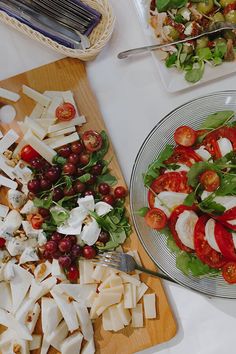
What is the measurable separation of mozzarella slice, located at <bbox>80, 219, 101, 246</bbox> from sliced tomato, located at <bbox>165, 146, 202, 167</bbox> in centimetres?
24

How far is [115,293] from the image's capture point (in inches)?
55.8

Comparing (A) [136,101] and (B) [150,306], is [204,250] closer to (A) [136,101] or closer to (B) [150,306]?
(B) [150,306]

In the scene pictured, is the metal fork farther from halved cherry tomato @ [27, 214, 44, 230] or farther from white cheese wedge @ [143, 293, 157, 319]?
halved cherry tomato @ [27, 214, 44, 230]

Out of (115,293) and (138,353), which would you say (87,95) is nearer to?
(115,293)

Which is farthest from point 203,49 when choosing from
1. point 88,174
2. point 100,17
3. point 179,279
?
point 179,279

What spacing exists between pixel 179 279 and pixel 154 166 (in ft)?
0.95

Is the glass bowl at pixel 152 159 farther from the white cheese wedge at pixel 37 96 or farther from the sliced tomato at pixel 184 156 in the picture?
the white cheese wedge at pixel 37 96

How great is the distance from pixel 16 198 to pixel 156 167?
0.37 m

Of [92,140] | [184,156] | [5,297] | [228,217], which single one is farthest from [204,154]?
[5,297]

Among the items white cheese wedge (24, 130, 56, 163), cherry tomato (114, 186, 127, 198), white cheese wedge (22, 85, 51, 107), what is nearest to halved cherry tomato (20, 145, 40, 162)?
white cheese wedge (24, 130, 56, 163)

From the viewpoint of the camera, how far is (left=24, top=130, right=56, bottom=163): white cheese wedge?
1464 mm

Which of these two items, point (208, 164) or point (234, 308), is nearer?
point (208, 164)

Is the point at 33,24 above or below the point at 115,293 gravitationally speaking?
above

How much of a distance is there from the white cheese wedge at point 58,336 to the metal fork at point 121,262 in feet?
0.61
